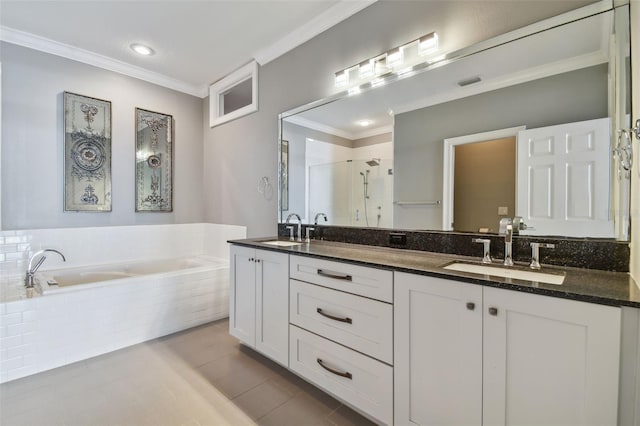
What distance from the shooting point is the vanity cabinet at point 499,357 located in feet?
3.13

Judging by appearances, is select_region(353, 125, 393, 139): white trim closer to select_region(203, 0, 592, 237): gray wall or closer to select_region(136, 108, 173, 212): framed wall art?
select_region(203, 0, 592, 237): gray wall

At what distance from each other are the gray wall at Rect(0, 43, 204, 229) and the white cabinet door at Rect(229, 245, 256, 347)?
6.01 feet

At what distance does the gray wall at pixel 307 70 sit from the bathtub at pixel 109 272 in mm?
636

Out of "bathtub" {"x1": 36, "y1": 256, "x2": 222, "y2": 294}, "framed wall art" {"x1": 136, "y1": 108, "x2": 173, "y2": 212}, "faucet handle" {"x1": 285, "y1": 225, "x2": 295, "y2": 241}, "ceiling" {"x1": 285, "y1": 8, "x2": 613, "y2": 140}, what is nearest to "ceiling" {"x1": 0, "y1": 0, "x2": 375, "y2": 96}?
"framed wall art" {"x1": 136, "y1": 108, "x2": 173, "y2": 212}

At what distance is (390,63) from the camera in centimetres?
203

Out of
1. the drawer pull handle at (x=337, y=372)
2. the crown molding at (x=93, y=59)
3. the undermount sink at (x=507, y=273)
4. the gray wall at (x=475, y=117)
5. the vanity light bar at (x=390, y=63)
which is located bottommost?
the drawer pull handle at (x=337, y=372)

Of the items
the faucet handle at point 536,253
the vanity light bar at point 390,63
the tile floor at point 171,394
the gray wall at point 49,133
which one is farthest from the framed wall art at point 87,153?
the faucet handle at point 536,253

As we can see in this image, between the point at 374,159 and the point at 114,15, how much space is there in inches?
96.2

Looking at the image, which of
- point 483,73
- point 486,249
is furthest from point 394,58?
point 486,249

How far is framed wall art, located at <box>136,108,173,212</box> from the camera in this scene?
11.4 ft

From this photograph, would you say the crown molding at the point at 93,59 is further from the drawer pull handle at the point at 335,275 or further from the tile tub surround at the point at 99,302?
the drawer pull handle at the point at 335,275

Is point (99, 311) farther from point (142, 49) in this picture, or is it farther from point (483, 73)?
point (483, 73)

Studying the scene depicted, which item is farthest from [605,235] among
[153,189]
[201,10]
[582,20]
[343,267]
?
[153,189]

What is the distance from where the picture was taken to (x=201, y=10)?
7.71ft
